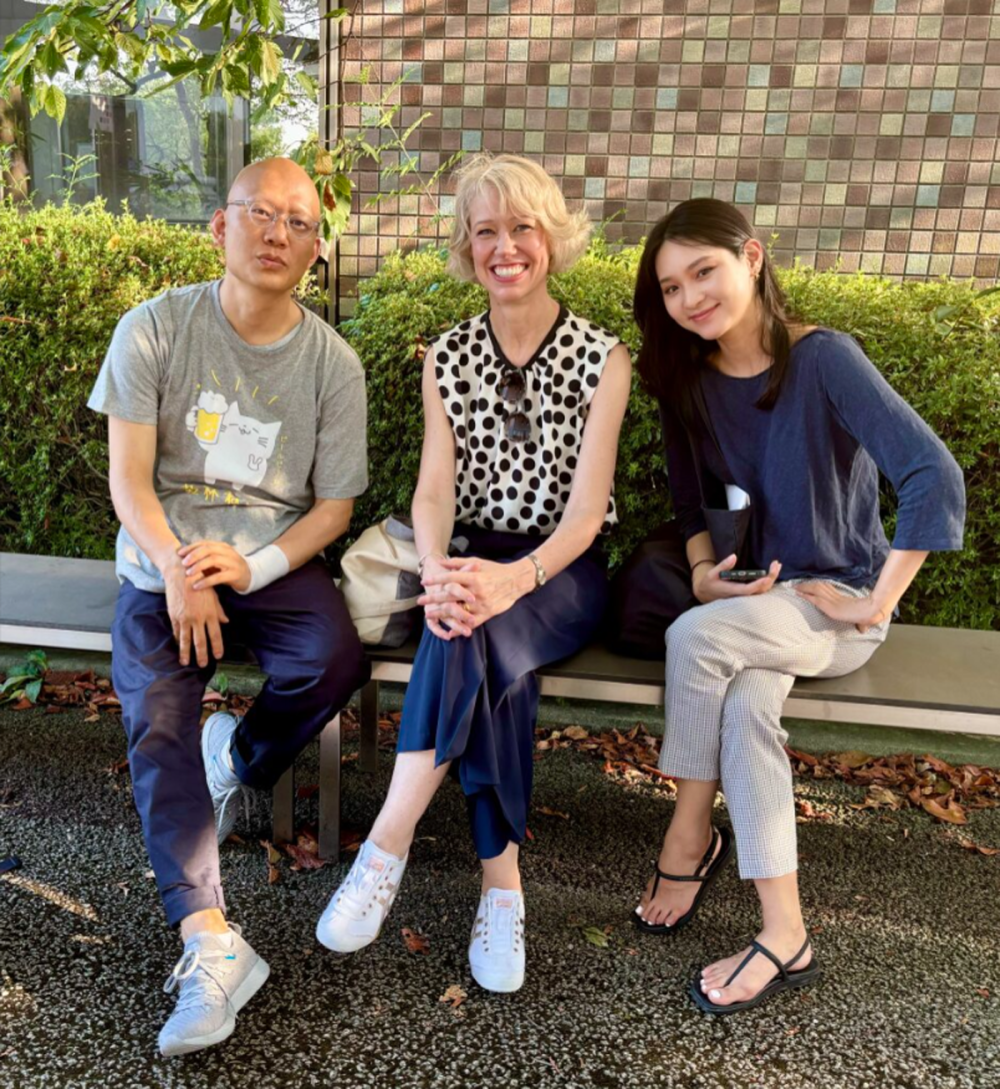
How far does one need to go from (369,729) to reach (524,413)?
3.74 feet

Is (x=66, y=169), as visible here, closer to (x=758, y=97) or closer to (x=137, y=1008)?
(x=758, y=97)

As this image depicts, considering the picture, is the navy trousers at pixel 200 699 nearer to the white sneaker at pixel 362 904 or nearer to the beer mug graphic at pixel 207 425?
the white sneaker at pixel 362 904

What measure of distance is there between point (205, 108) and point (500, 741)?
152 inches

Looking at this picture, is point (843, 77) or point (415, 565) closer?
point (415, 565)

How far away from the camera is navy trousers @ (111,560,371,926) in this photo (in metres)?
2.27

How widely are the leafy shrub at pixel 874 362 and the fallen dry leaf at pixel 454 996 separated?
1.79 m

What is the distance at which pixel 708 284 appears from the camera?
250cm

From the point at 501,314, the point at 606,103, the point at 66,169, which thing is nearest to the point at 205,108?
the point at 66,169

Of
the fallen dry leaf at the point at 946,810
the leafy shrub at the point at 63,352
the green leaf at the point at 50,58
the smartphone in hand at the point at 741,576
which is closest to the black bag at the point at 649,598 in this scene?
the smartphone in hand at the point at 741,576

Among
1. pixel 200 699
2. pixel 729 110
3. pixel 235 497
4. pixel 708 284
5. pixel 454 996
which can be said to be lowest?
pixel 454 996

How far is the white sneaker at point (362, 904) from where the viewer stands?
7.61 ft

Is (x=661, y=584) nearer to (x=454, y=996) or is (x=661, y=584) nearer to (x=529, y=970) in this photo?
(x=529, y=970)

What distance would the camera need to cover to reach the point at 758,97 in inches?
165

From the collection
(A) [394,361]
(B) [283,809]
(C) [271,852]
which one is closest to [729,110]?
(A) [394,361]
